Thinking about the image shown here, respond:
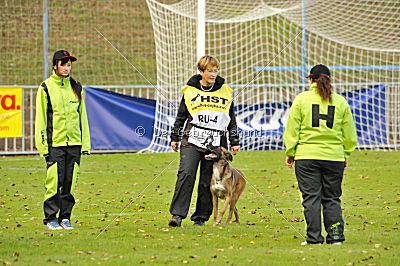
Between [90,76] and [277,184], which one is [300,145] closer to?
[277,184]

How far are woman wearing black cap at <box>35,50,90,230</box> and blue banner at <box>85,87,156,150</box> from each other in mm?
8843

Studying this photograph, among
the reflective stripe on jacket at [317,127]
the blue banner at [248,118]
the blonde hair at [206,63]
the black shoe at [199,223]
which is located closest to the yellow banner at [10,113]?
the blue banner at [248,118]

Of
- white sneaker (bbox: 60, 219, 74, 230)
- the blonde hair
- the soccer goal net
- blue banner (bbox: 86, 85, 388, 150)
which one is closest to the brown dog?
the blonde hair

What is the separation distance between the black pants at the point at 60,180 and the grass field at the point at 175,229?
27cm

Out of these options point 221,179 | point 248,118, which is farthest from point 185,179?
point 248,118

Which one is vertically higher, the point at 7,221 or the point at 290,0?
the point at 290,0

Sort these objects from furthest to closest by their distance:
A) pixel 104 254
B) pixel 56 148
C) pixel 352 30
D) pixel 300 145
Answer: pixel 352 30 < pixel 56 148 < pixel 300 145 < pixel 104 254

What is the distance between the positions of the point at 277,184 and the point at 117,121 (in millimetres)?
5482

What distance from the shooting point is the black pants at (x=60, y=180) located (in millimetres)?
8203

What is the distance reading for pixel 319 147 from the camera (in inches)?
284

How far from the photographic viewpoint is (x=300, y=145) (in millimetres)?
7305

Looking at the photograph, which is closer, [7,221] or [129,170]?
[7,221]

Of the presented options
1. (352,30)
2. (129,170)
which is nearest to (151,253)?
(129,170)

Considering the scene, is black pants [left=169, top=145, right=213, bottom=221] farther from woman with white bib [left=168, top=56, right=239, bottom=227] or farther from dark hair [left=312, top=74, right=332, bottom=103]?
dark hair [left=312, top=74, right=332, bottom=103]
